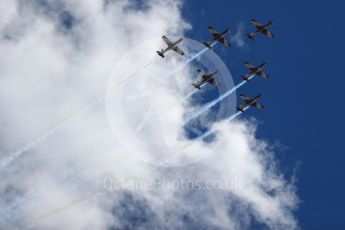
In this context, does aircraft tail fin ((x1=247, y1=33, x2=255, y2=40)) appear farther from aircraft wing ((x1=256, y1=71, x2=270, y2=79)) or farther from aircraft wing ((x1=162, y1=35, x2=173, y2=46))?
aircraft wing ((x1=162, y1=35, x2=173, y2=46))

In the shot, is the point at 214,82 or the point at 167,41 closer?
the point at 167,41

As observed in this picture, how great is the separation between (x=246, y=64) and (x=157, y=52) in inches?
1031

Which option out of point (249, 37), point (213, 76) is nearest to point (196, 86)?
point (213, 76)

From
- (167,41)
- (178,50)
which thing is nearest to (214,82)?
(178,50)

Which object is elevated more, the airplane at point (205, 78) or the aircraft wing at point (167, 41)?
the aircraft wing at point (167, 41)

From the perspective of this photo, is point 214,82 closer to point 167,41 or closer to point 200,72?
point 200,72

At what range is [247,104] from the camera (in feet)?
610

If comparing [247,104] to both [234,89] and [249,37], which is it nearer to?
[234,89]

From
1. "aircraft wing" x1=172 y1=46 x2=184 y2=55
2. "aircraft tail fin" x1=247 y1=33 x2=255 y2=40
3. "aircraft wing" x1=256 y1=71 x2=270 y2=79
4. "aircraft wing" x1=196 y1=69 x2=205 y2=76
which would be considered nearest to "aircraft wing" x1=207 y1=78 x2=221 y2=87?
"aircraft wing" x1=196 y1=69 x2=205 y2=76

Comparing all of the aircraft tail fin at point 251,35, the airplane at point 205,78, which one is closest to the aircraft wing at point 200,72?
the airplane at point 205,78

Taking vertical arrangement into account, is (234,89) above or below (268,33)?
below

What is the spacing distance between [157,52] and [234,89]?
2473 centimetres

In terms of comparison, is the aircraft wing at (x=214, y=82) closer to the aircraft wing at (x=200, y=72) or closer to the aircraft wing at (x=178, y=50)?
the aircraft wing at (x=200, y=72)

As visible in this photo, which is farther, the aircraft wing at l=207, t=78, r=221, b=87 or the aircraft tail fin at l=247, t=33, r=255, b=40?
the aircraft wing at l=207, t=78, r=221, b=87
